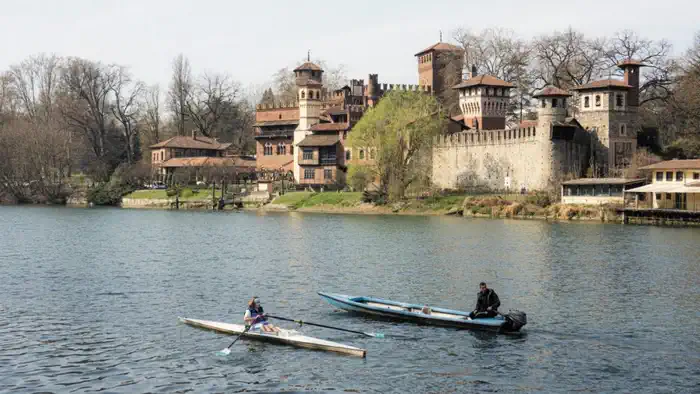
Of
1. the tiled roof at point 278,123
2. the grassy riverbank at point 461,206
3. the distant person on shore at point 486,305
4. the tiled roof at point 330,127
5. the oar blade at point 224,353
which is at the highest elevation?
the tiled roof at point 278,123

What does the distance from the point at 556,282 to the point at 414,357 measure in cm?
1414

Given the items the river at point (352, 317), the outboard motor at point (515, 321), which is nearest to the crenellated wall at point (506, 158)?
the river at point (352, 317)

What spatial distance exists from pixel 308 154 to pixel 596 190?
38855 mm

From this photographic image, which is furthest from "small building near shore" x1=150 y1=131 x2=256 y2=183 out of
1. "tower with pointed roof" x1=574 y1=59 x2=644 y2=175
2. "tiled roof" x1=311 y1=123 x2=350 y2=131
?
"tower with pointed roof" x1=574 y1=59 x2=644 y2=175

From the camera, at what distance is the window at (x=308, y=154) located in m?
97.0

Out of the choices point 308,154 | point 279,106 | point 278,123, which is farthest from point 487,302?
point 279,106

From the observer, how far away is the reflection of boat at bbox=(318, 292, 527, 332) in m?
25.5

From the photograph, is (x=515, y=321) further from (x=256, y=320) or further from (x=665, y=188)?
(x=665, y=188)

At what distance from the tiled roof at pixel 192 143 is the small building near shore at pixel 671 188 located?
63376 mm

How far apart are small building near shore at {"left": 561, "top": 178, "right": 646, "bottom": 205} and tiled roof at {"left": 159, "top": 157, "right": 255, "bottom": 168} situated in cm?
4574

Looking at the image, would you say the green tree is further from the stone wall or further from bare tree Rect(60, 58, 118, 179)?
bare tree Rect(60, 58, 118, 179)

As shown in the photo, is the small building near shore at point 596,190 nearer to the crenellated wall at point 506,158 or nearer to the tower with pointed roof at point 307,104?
the crenellated wall at point 506,158

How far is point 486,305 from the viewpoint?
2605cm

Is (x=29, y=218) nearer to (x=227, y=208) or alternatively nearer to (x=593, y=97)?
(x=227, y=208)
